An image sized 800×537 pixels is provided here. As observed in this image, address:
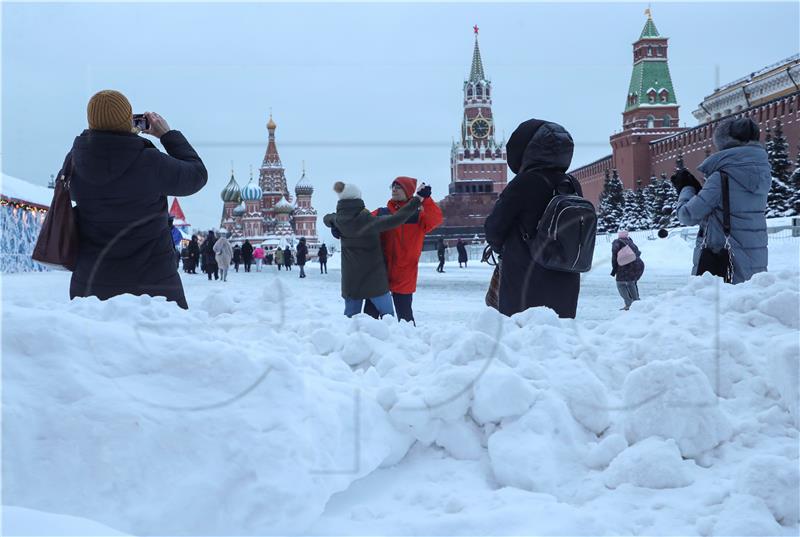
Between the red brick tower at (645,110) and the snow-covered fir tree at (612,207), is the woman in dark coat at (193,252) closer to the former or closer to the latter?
the snow-covered fir tree at (612,207)

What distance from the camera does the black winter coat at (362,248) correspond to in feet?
15.2

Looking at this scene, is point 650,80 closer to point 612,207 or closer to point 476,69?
point 612,207

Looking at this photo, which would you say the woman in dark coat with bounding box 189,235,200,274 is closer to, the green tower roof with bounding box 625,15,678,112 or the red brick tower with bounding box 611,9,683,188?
the red brick tower with bounding box 611,9,683,188

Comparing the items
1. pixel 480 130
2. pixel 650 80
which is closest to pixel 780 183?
pixel 650 80

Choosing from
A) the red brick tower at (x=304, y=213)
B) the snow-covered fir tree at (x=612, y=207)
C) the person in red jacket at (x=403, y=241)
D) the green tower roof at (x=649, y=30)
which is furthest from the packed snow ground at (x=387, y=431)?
the red brick tower at (x=304, y=213)

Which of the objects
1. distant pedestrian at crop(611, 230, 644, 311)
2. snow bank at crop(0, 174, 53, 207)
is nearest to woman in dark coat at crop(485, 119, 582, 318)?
distant pedestrian at crop(611, 230, 644, 311)

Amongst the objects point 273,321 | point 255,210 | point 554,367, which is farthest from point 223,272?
point 255,210

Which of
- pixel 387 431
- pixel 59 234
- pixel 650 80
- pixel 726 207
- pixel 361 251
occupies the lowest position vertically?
pixel 387 431

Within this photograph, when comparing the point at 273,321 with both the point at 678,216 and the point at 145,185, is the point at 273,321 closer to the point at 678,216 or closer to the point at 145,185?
the point at 145,185

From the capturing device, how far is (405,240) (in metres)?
4.87

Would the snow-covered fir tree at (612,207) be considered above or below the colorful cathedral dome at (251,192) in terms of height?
below

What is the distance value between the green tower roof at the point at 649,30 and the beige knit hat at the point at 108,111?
205ft

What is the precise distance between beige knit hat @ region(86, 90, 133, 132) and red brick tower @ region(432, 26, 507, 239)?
189 feet

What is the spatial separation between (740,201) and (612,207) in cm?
4075
